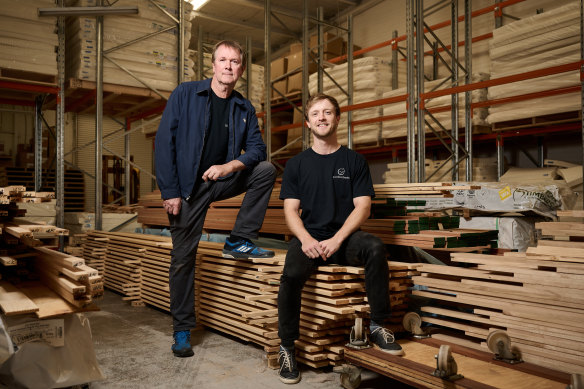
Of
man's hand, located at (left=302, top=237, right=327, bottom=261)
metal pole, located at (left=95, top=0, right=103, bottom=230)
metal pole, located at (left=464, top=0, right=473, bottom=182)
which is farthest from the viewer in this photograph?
metal pole, located at (left=464, top=0, right=473, bottom=182)

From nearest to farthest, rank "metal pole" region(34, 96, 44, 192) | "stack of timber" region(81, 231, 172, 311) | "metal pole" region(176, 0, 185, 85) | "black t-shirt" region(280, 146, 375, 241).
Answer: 1. "black t-shirt" region(280, 146, 375, 241)
2. "stack of timber" region(81, 231, 172, 311)
3. "metal pole" region(176, 0, 185, 85)
4. "metal pole" region(34, 96, 44, 192)

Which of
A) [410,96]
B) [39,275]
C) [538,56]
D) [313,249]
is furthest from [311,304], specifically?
[538,56]

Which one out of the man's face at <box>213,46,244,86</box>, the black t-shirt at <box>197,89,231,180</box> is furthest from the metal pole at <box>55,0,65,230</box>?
the man's face at <box>213,46,244,86</box>

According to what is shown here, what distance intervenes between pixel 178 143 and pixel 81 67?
184 inches

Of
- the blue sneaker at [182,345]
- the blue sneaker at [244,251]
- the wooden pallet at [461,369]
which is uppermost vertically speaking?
the blue sneaker at [244,251]

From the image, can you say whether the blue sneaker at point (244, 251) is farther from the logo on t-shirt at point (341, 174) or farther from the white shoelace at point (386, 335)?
the white shoelace at point (386, 335)

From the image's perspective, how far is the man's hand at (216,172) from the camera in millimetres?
3826

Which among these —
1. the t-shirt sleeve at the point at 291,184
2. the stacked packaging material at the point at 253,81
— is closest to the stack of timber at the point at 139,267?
the t-shirt sleeve at the point at 291,184

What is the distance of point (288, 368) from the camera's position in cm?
315

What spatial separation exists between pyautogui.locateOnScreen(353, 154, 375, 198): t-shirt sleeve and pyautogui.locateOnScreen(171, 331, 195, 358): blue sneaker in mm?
1728

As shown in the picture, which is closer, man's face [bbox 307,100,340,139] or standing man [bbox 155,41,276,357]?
man's face [bbox 307,100,340,139]

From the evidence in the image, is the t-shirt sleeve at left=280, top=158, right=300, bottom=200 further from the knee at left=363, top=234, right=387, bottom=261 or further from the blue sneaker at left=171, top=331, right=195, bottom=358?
the blue sneaker at left=171, top=331, right=195, bottom=358

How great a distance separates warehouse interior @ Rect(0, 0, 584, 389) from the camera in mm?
2773

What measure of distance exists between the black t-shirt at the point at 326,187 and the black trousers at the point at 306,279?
292 millimetres
